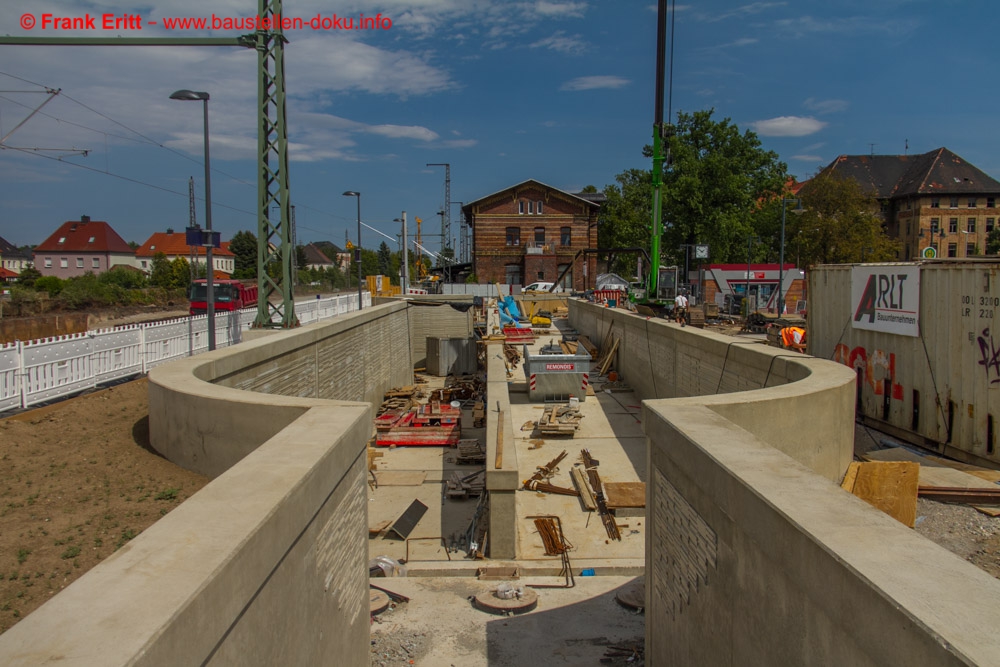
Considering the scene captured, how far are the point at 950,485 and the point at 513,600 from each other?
5.26m

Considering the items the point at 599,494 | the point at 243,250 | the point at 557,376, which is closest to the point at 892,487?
the point at 599,494

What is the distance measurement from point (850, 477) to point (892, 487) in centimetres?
50

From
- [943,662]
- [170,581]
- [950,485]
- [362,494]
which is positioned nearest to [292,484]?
[170,581]

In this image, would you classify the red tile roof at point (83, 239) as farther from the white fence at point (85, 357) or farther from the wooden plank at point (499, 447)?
the wooden plank at point (499, 447)

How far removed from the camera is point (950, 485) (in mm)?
8133

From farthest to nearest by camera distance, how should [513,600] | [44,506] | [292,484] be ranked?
[513,600] < [44,506] < [292,484]

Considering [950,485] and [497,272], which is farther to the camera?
[497,272]

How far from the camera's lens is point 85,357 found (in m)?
13.6

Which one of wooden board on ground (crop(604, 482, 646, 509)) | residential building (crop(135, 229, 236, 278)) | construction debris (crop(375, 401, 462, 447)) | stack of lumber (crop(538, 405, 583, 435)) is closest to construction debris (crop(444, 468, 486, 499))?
stack of lumber (crop(538, 405, 583, 435))

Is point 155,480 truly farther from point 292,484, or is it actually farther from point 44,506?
point 292,484

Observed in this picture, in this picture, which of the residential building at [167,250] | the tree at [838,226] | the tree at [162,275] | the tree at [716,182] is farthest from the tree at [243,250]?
the tree at [838,226]

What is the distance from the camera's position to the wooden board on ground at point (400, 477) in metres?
12.6

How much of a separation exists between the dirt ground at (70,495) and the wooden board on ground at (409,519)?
3799 mm

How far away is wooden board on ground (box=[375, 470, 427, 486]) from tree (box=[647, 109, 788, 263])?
4942 centimetres
